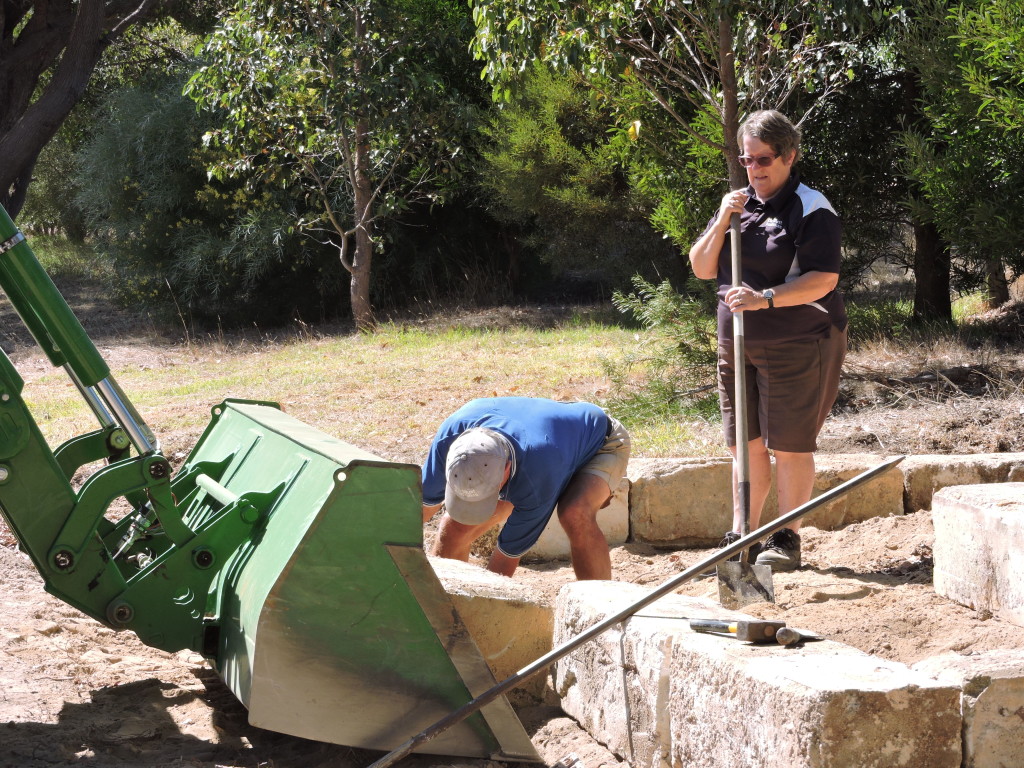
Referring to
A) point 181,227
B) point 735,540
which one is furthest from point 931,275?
point 181,227

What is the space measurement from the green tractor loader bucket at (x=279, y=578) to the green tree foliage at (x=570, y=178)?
9.38m

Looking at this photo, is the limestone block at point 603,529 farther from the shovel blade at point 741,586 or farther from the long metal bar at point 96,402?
the long metal bar at point 96,402

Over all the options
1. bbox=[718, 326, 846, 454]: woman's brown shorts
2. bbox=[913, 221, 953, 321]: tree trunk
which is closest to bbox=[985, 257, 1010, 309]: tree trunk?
bbox=[913, 221, 953, 321]: tree trunk

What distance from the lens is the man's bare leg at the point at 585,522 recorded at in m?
4.14

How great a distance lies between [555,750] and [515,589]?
0.62 meters

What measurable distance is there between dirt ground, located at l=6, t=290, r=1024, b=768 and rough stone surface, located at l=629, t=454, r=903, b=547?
18cm

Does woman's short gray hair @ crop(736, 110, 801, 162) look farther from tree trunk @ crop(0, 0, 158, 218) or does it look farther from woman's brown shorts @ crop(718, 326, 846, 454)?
tree trunk @ crop(0, 0, 158, 218)

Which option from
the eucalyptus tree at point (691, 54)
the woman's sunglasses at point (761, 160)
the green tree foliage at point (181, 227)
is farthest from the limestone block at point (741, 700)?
the green tree foliage at point (181, 227)

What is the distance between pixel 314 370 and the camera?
31.4 ft

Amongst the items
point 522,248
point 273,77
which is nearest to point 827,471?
point 273,77

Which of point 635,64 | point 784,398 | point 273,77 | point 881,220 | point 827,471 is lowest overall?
point 827,471

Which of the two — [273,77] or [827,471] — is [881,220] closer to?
[827,471]

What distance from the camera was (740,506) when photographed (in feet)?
13.7

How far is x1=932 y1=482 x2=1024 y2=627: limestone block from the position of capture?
140 inches
